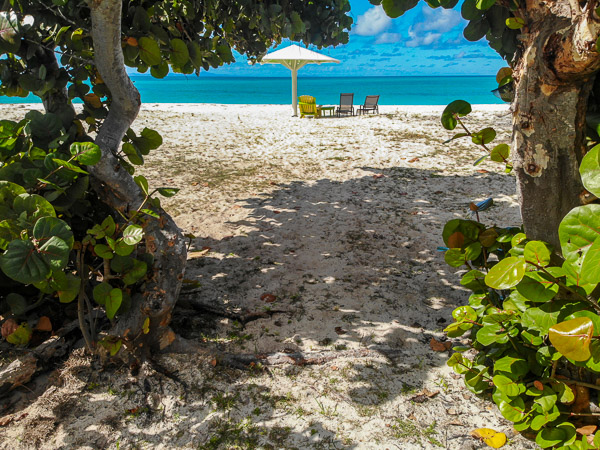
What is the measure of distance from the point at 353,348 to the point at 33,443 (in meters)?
1.90

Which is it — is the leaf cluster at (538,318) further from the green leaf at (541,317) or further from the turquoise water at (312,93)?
the turquoise water at (312,93)

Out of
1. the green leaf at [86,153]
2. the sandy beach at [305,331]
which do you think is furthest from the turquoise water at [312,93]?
the green leaf at [86,153]

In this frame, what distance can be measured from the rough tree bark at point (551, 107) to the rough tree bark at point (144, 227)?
2062 millimetres

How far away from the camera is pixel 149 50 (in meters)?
2.59

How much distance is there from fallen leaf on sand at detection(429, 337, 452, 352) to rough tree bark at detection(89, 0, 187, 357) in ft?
5.81

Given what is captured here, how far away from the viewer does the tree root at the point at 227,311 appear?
316 centimetres

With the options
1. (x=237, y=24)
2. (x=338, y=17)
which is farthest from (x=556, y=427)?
(x=237, y=24)

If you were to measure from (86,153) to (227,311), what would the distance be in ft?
5.50

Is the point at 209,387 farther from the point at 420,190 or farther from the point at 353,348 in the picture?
the point at 420,190

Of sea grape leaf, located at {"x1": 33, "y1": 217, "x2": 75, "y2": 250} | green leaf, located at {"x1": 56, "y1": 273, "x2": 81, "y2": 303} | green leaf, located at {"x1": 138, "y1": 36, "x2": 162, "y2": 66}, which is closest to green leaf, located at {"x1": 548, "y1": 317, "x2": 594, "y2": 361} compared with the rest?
sea grape leaf, located at {"x1": 33, "y1": 217, "x2": 75, "y2": 250}

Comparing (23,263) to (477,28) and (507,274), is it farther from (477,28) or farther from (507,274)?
(477,28)

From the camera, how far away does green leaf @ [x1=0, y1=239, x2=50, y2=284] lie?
1684 millimetres

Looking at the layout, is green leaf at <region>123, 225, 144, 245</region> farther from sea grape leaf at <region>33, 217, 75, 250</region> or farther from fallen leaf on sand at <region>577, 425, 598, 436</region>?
fallen leaf on sand at <region>577, 425, 598, 436</region>

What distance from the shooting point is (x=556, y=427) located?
6.31ft
